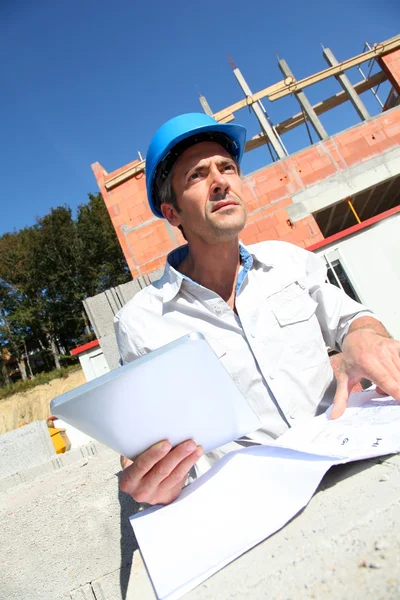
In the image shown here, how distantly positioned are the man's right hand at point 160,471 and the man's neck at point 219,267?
1.19 meters

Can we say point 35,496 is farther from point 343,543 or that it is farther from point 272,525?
point 343,543

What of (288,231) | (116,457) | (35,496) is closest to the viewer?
(35,496)

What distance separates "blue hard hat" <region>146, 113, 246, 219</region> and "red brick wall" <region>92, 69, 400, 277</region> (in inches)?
368

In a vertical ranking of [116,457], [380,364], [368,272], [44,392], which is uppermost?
[44,392]

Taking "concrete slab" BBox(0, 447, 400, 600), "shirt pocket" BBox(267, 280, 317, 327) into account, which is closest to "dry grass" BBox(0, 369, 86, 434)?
"shirt pocket" BBox(267, 280, 317, 327)

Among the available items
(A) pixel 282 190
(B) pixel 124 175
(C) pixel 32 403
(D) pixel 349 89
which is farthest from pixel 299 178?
(C) pixel 32 403

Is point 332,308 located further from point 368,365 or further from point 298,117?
point 298,117

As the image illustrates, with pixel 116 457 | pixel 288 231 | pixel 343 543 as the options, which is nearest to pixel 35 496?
pixel 116 457

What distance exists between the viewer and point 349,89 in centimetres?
1285

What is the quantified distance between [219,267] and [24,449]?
19.3 ft

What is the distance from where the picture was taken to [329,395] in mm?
1720

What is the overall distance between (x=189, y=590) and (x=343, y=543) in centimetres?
33

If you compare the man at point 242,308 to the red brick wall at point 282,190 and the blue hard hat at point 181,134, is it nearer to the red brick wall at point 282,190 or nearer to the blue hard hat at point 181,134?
the blue hard hat at point 181,134

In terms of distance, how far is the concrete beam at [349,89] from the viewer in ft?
40.8
